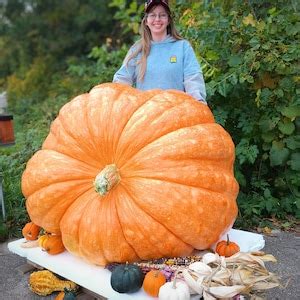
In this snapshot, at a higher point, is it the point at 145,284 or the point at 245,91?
the point at 245,91

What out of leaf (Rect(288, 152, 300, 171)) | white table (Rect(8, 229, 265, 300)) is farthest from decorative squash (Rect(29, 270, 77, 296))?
leaf (Rect(288, 152, 300, 171))

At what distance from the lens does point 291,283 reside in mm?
2998

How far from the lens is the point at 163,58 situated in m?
3.32

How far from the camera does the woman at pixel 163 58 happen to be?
3283mm

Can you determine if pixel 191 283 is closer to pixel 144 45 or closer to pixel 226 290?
pixel 226 290

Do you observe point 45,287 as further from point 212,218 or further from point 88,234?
point 212,218

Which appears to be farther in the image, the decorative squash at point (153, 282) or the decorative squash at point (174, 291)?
the decorative squash at point (153, 282)

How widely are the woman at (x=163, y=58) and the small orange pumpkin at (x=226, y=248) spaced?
98 cm

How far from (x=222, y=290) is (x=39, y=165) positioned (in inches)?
50.5

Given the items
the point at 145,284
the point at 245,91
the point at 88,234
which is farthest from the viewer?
the point at 245,91

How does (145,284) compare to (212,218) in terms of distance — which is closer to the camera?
(145,284)

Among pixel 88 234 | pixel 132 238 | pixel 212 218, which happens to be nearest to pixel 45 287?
pixel 88 234

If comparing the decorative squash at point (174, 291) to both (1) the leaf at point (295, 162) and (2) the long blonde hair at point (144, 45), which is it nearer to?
(2) the long blonde hair at point (144, 45)

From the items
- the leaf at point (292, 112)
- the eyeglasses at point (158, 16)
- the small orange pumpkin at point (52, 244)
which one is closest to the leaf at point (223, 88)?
the leaf at point (292, 112)
